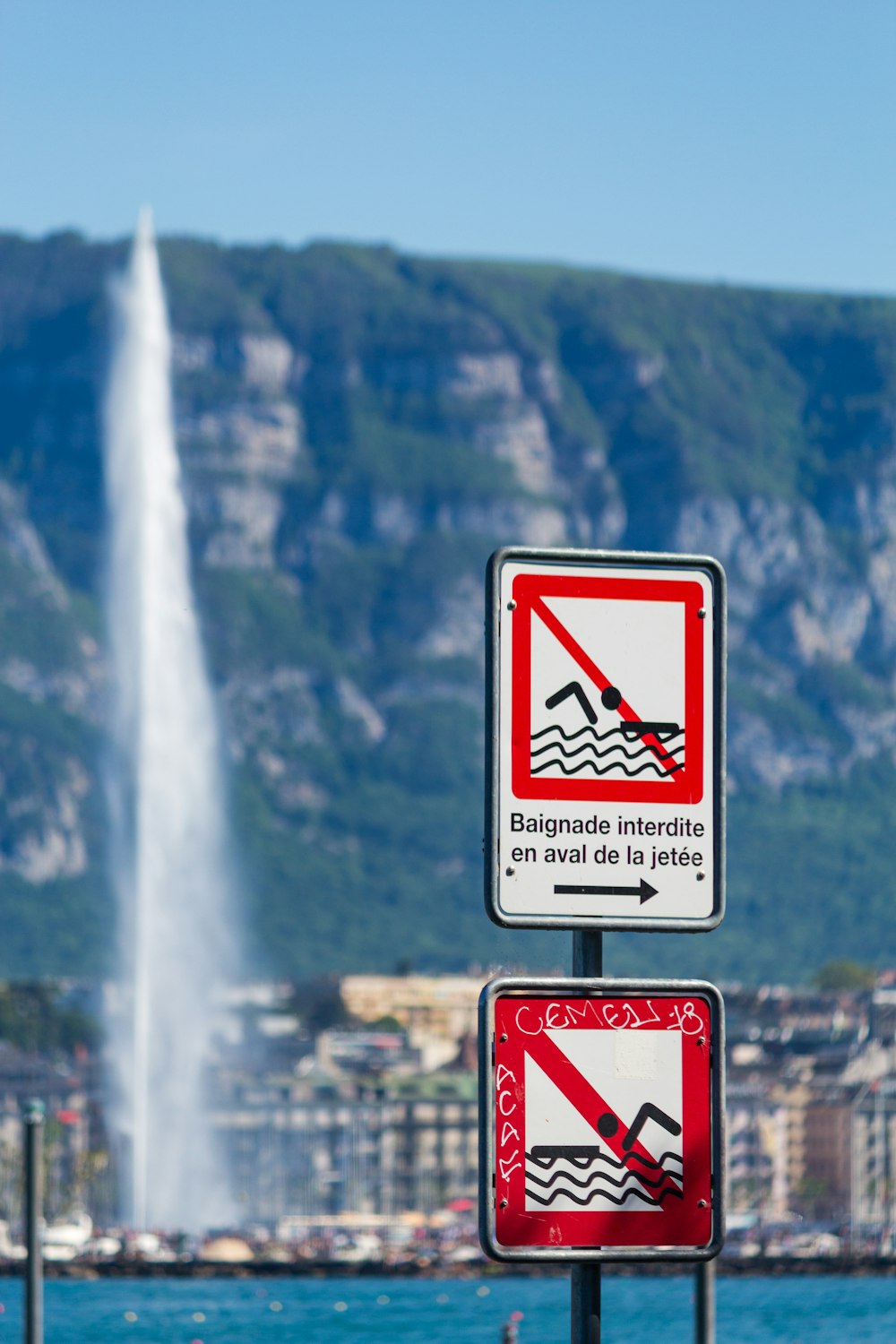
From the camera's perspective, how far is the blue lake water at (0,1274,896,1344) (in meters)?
84.3

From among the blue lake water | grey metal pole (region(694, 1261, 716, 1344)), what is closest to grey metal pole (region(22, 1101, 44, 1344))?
grey metal pole (region(694, 1261, 716, 1344))

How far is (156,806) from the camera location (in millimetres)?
108250

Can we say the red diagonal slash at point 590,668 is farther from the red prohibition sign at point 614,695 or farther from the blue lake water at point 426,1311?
the blue lake water at point 426,1311

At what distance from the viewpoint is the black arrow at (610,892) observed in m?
4.42

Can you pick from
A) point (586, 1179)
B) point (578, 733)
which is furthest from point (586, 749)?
point (586, 1179)

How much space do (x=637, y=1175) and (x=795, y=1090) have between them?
142139 millimetres

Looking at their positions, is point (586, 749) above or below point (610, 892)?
above

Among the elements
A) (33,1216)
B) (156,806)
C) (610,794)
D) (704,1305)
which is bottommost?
(704,1305)

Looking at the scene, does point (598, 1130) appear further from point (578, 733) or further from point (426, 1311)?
point (426, 1311)

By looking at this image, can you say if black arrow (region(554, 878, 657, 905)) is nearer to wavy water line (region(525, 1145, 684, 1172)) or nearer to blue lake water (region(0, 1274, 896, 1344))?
wavy water line (region(525, 1145, 684, 1172))

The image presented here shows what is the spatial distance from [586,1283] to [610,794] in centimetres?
Answer: 68

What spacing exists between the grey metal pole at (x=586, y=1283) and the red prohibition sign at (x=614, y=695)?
20 cm

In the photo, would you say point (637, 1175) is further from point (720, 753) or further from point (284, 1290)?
point (284, 1290)

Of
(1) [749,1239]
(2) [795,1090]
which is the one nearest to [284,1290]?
(1) [749,1239]
